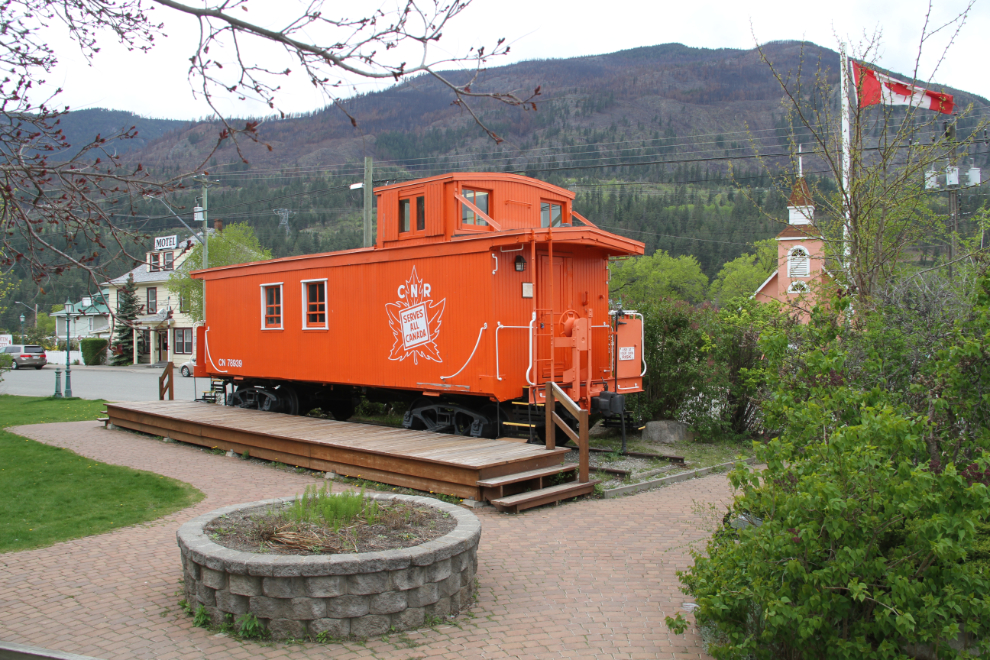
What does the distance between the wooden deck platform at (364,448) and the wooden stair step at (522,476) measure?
0.07m

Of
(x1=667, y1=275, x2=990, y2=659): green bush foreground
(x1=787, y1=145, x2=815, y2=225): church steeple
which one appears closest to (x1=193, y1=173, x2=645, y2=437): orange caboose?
(x1=787, y1=145, x2=815, y2=225): church steeple

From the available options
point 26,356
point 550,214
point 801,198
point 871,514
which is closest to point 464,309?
point 550,214

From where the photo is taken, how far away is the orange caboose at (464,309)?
33.6 feet

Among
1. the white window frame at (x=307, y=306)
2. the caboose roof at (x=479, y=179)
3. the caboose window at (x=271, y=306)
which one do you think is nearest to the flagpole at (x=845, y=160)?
the caboose roof at (x=479, y=179)

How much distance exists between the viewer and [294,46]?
189 inches

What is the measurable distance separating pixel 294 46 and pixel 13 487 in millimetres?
6981

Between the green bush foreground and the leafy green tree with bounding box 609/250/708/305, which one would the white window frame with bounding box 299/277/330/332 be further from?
the leafy green tree with bounding box 609/250/708/305

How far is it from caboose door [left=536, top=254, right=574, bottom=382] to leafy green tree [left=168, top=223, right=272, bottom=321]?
2820 centimetres

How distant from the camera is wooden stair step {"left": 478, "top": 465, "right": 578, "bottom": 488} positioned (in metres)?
7.73

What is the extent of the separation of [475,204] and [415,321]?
2.01 m

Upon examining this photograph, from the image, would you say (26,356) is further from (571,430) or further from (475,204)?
(571,430)

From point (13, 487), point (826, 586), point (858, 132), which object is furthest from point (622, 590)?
point (13, 487)

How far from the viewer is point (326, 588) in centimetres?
441

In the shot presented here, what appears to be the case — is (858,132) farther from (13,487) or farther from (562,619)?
(13,487)
